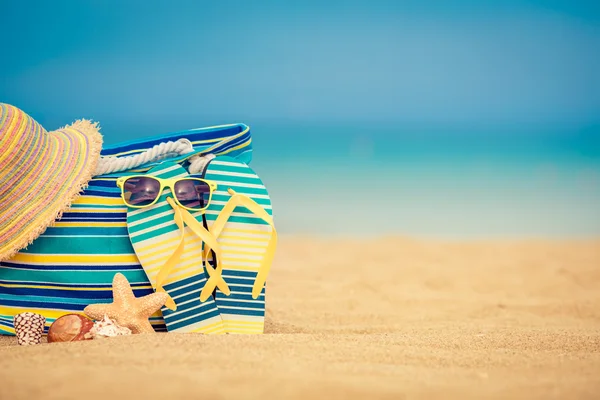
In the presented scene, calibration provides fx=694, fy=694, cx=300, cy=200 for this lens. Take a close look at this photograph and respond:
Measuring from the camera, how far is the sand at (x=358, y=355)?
1.68 metres

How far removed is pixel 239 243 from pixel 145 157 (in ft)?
1.66

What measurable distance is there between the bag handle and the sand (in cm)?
74

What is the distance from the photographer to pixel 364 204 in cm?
817

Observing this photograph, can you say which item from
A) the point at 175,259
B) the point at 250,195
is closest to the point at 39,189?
the point at 175,259

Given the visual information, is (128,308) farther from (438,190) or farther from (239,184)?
(438,190)

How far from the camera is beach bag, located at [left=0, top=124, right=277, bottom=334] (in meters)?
2.61

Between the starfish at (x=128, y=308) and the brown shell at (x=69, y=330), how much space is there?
0.28ft

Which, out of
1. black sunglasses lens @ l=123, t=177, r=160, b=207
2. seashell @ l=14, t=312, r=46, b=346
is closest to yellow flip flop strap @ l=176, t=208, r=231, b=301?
black sunglasses lens @ l=123, t=177, r=160, b=207

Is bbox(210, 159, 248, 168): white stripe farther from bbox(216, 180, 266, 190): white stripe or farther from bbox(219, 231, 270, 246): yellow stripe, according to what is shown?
bbox(219, 231, 270, 246): yellow stripe

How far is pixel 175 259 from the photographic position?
8.41 ft

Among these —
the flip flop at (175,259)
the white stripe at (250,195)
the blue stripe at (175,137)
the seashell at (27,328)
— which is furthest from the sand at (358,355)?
the blue stripe at (175,137)

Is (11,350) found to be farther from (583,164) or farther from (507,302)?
(583,164)

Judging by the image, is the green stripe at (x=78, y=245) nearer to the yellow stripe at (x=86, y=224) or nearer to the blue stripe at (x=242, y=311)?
the yellow stripe at (x=86, y=224)

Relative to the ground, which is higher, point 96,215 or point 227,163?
point 227,163
